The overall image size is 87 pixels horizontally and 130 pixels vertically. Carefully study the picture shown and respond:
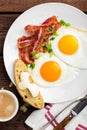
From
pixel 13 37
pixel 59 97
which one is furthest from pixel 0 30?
pixel 59 97

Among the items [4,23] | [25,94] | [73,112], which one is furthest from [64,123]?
[4,23]

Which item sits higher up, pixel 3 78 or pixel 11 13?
pixel 11 13

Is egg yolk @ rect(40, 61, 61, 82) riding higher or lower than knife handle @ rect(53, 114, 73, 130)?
higher

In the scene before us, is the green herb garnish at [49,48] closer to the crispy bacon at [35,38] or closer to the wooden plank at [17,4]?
the crispy bacon at [35,38]

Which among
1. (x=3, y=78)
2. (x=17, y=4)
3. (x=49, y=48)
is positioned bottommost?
(x=3, y=78)

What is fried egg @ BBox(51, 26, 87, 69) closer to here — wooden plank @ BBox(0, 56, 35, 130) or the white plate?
the white plate

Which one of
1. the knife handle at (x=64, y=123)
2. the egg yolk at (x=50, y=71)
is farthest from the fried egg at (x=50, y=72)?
the knife handle at (x=64, y=123)

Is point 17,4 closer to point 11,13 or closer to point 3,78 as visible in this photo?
point 11,13

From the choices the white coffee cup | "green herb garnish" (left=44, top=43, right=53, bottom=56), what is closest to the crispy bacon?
"green herb garnish" (left=44, top=43, right=53, bottom=56)
